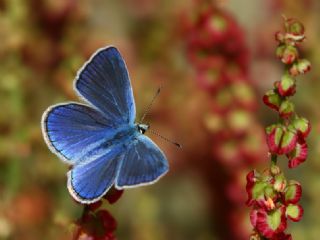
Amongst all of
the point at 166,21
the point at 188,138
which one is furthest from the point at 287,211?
the point at 166,21

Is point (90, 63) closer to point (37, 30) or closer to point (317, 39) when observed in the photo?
point (37, 30)

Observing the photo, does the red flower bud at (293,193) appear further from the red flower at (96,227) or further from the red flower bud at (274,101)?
the red flower at (96,227)

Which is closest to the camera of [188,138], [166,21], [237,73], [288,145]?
[288,145]

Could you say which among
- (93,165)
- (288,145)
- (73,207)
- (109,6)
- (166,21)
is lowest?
(93,165)

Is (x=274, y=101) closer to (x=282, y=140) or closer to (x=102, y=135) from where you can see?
(x=282, y=140)

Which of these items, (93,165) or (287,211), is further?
(93,165)

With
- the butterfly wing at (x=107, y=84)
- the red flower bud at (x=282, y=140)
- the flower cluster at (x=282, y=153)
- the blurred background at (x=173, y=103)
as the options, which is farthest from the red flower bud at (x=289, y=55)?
the blurred background at (x=173, y=103)

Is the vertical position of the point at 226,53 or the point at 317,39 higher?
the point at 317,39

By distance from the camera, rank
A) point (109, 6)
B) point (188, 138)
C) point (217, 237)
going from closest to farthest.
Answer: point (217, 237)
point (188, 138)
point (109, 6)
